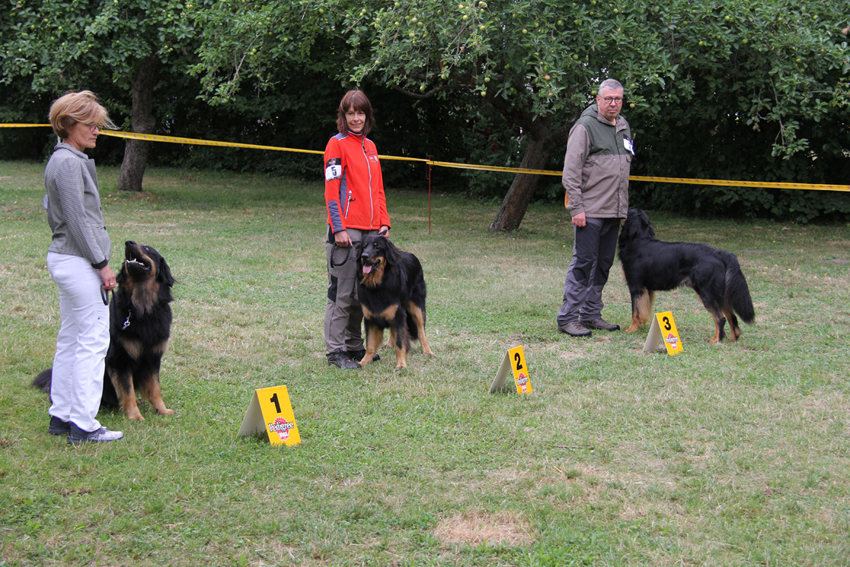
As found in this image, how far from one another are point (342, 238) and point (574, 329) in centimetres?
238

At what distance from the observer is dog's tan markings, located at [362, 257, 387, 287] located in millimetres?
4992

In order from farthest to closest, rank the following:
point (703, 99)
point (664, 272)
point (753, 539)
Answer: point (703, 99), point (664, 272), point (753, 539)

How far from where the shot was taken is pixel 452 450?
3740 mm

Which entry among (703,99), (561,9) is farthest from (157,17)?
(703,99)

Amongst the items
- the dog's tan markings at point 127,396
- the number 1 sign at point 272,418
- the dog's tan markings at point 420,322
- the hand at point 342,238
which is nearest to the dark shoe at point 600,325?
the dog's tan markings at point 420,322

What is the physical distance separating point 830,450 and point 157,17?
451 inches

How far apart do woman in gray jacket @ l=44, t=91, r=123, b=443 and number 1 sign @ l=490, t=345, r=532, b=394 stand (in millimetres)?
2273

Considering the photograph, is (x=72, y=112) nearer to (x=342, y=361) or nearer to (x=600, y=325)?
(x=342, y=361)

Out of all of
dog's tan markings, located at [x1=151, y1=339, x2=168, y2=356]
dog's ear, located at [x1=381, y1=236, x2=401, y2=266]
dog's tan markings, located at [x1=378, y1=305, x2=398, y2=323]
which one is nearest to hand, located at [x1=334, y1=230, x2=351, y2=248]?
dog's ear, located at [x1=381, y1=236, x2=401, y2=266]

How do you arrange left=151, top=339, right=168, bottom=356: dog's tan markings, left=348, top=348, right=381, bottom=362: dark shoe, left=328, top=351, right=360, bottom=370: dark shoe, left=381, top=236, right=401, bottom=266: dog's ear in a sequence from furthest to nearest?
left=348, top=348, right=381, bottom=362: dark shoe
left=328, top=351, right=360, bottom=370: dark shoe
left=381, top=236, right=401, bottom=266: dog's ear
left=151, top=339, right=168, bottom=356: dog's tan markings

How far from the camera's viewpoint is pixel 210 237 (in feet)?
35.3

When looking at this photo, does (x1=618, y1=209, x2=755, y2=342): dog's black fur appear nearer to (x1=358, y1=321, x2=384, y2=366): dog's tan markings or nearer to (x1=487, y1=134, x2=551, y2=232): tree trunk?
(x1=358, y1=321, x2=384, y2=366): dog's tan markings

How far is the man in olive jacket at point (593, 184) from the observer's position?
6.22 m

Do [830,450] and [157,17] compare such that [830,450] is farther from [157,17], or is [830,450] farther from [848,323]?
[157,17]
